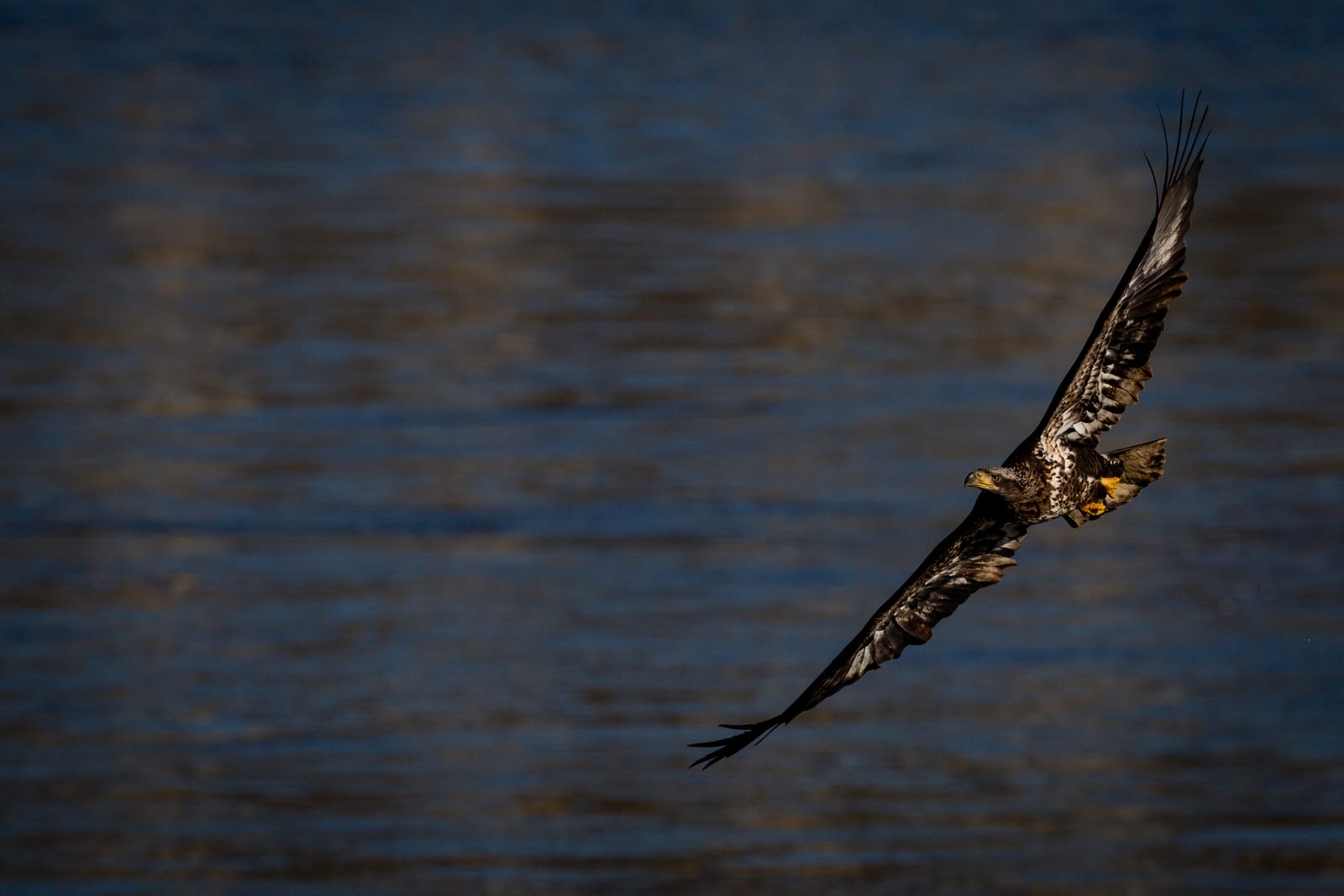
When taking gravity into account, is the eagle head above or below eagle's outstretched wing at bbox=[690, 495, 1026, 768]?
above

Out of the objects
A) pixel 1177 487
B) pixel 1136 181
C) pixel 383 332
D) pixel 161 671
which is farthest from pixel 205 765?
pixel 1136 181

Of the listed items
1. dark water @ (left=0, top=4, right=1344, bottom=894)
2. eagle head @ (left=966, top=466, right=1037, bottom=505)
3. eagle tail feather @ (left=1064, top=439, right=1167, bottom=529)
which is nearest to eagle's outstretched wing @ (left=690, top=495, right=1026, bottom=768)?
eagle head @ (left=966, top=466, right=1037, bottom=505)

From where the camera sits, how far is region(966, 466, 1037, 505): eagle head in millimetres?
8188

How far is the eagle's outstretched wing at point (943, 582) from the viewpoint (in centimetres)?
842

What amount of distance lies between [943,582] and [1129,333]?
3.68 ft

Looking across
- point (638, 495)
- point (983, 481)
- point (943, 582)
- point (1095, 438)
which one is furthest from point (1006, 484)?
point (638, 495)

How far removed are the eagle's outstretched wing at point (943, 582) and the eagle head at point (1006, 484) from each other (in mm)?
152

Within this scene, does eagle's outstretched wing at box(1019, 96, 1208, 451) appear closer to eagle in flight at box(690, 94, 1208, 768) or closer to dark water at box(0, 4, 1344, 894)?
eagle in flight at box(690, 94, 1208, 768)

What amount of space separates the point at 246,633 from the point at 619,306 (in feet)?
30.1

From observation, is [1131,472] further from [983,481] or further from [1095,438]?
[983,481]

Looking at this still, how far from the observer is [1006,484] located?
823 centimetres

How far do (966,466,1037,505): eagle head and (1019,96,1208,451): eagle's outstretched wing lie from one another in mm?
114

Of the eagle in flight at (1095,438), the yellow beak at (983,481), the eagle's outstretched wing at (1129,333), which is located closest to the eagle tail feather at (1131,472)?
the eagle in flight at (1095,438)

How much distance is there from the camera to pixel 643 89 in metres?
36.5
